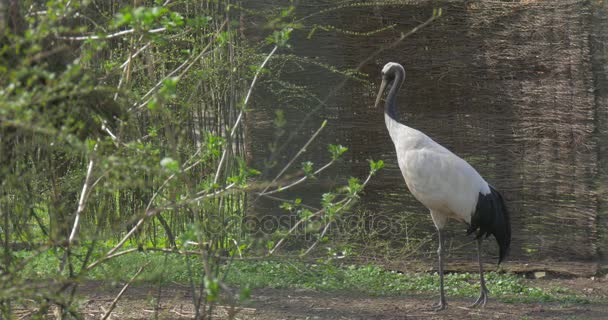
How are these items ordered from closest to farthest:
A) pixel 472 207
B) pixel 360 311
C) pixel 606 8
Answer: pixel 360 311
pixel 472 207
pixel 606 8

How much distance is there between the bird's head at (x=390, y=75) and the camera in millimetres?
7031

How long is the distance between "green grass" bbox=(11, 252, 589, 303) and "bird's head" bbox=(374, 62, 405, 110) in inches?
53.7

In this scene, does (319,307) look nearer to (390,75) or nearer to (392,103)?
(392,103)

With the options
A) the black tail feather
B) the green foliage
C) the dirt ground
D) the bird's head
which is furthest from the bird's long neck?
the dirt ground

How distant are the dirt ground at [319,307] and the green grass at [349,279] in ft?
0.44

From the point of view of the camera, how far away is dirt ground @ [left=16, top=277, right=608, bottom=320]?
18.1ft

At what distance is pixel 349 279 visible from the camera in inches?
270

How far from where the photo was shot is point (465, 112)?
7.46 m

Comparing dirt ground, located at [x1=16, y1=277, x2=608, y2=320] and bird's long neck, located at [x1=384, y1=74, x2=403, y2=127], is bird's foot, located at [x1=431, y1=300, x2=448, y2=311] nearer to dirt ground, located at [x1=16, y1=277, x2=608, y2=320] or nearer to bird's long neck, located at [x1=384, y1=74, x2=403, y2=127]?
dirt ground, located at [x1=16, y1=277, x2=608, y2=320]

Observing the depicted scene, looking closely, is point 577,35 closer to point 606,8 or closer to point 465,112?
point 606,8

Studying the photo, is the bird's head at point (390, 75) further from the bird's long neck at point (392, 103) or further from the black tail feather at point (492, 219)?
the black tail feather at point (492, 219)

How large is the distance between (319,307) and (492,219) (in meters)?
1.52

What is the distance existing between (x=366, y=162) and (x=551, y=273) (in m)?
1.73

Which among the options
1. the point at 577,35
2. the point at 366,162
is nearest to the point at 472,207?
the point at 366,162
